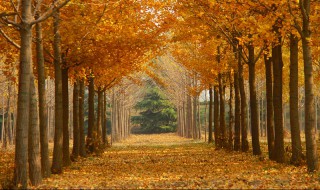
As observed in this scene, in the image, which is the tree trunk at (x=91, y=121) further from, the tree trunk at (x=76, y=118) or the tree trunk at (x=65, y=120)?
the tree trunk at (x=65, y=120)

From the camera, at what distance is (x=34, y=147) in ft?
31.7

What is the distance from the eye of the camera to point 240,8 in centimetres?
1234

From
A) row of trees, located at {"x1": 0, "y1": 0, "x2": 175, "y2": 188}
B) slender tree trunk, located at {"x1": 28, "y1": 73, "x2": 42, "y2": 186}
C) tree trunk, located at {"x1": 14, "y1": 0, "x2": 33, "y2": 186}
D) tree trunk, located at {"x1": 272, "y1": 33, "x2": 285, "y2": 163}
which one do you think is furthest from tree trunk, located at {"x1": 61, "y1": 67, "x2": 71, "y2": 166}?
tree trunk, located at {"x1": 272, "y1": 33, "x2": 285, "y2": 163}

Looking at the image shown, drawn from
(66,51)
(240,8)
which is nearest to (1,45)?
(66,51)

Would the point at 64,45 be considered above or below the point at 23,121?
above

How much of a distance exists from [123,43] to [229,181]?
728 cm

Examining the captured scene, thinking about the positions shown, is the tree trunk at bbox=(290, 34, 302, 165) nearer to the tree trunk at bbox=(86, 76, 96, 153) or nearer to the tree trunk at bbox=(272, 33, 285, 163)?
the tree trunk at bbox=(272, 33, 285, 163)

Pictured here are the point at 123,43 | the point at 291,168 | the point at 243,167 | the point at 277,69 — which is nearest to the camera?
the point at 291,168

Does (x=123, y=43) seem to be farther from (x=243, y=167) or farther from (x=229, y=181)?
(x=229, y=181)

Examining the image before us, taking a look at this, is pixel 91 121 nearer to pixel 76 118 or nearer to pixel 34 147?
pixel 76 118

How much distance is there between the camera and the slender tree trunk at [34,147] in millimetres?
9516

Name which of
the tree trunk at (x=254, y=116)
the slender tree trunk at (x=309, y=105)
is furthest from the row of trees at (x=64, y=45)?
the slender tree trunk at (x=309, y=105)

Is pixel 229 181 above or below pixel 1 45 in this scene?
below

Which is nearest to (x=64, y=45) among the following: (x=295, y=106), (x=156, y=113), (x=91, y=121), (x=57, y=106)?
(x=57, y=106)
